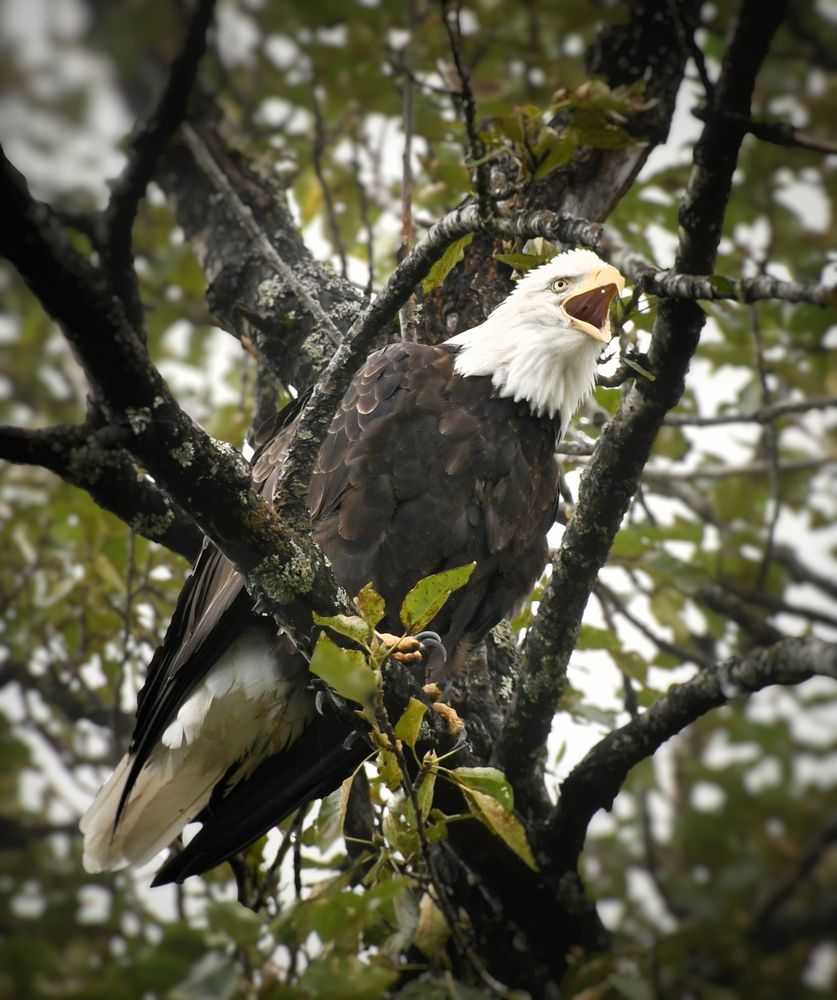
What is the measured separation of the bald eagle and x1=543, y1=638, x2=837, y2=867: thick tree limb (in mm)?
592

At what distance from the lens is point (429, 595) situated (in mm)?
1971

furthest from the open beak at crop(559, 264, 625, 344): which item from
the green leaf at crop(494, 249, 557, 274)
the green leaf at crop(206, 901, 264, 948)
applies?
the green leaf at crop(206, 901, 264, 948)

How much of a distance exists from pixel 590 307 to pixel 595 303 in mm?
19

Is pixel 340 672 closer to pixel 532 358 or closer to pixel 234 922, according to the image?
pixel 234 922

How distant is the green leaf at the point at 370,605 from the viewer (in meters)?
1.92

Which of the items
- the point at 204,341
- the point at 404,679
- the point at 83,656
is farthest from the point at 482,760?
the point at 204,341

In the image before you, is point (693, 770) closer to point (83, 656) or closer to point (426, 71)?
point (83, 656)

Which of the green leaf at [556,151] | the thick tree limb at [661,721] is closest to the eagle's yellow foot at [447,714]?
the thick tree limb at [661,721]

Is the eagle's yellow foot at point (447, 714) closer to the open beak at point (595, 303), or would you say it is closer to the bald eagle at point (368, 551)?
the bald eagle at point (368, 551)

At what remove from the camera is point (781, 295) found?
169cm

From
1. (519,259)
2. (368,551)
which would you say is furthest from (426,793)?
(519,259)

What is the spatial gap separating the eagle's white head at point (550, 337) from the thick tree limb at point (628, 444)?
752 millimetres

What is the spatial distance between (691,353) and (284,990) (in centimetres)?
146

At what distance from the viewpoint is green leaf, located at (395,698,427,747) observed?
190 centimetres
